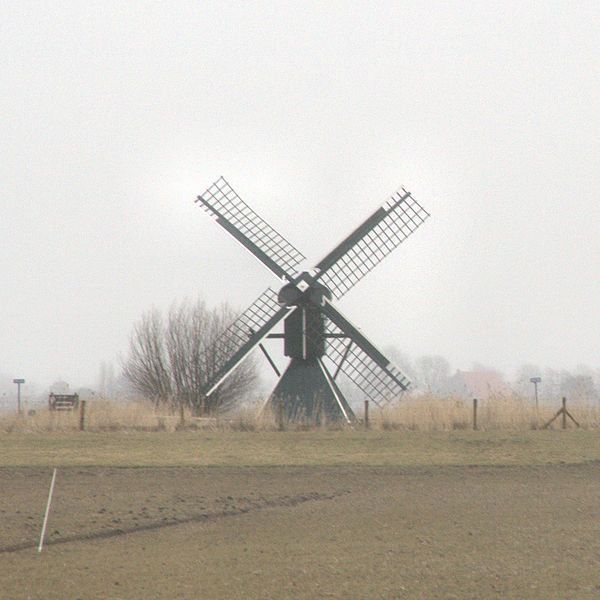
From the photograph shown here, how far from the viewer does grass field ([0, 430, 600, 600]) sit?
39.3 feet

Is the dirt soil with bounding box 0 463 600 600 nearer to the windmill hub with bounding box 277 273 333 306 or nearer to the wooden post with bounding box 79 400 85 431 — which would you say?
the wooden post with bounding box 79 400 85 431

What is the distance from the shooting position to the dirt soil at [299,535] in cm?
1180

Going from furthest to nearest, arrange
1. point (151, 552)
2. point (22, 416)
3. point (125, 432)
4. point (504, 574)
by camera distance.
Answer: point (22, 416)
point (125, 432)
point (151, 552)
point (504, 574)

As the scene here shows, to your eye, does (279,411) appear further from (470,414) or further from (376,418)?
(470,414)

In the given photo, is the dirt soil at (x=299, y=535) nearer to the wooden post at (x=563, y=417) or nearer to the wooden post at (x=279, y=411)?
the wooden post at (x=279, y=411)

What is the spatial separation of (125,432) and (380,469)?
9.98m

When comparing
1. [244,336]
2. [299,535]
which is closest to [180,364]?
[244,336]

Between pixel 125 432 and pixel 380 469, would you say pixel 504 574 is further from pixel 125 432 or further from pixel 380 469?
pixel 125 432

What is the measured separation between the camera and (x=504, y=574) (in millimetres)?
12445

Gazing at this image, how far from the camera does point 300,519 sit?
1692 cm

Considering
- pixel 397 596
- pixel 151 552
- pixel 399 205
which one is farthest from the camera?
pixel 399 205

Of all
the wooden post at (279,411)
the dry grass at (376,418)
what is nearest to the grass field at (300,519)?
the dry grass at (376,418)

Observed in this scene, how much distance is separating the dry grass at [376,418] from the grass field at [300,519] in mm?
3579

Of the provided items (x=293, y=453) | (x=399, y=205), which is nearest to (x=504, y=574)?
(x=293, y=453)
